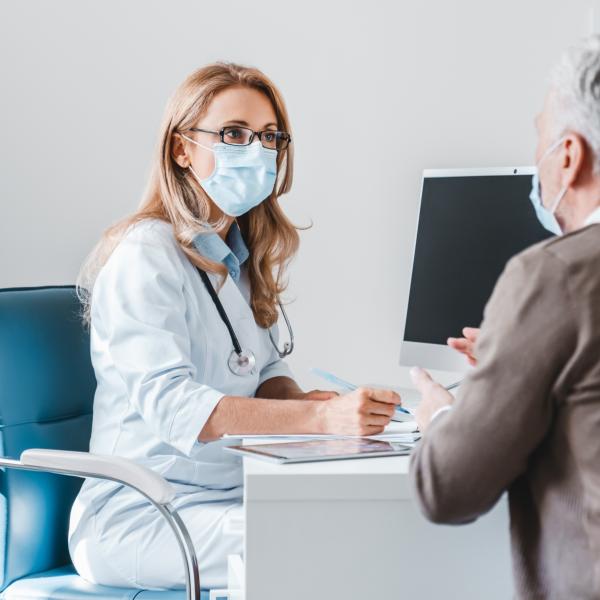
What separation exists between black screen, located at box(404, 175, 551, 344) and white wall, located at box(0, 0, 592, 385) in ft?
2.41

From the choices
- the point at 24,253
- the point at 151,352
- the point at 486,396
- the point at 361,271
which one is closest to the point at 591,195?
the point at 486,396

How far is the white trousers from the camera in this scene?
1476mm

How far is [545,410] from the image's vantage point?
2.77 ft

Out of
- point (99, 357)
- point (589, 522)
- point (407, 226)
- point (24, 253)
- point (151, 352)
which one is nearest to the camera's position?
point (589, 522)

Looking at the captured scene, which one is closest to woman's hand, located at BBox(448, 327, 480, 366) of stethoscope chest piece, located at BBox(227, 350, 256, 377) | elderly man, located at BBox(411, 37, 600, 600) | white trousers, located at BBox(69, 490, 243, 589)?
stethoscope chest piece, located at BBox(227, 350, 256, 377)

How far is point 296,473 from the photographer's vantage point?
3.69ft

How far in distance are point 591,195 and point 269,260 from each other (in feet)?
3.59

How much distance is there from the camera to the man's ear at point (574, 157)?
0.92 meters

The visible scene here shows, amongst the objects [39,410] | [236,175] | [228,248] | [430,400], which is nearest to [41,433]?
[39,410]

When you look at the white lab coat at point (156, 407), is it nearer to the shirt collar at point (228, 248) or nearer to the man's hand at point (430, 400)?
the shirt collar at point (228, 248)

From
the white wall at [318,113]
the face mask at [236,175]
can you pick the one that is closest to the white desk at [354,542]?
the face mask at [236,175]

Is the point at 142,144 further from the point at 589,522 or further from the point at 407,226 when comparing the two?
the point at 589,522

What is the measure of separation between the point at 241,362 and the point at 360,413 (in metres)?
0.36

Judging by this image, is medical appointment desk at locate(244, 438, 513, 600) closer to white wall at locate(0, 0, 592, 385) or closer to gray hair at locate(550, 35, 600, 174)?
gray hair at locate(550, 35, 600, 174)
